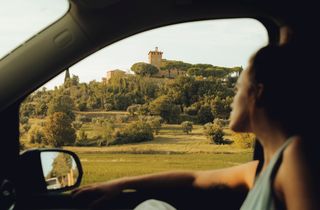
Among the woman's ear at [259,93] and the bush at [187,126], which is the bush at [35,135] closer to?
the bush at [187,126]

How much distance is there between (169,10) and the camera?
2379 mm

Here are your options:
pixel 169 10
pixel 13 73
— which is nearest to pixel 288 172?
pixel 169 10

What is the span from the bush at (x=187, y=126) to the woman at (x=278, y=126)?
65 centimetres

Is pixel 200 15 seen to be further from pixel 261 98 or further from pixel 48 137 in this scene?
pixel 48 137

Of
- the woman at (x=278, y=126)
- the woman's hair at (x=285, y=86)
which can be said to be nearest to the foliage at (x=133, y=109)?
the woman at (x=278, y=126)

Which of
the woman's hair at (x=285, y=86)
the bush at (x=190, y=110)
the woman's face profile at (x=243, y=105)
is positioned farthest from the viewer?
the bush at (x=190, y=110)

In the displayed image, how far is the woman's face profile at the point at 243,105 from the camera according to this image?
1982 mm

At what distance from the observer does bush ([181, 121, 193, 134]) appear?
273 cm

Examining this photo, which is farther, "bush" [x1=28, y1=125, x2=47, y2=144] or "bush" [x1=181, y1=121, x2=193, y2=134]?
"bush" [x1=181, y1=121, x2=193, y2=134]

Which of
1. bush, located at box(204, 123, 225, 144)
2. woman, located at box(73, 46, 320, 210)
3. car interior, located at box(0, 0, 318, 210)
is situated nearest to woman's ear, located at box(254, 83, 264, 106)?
woman, located at box(73, 46, 320, 210)

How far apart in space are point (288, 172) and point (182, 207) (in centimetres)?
110

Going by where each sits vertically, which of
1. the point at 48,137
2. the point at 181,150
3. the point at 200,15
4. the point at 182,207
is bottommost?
the point at 182,207

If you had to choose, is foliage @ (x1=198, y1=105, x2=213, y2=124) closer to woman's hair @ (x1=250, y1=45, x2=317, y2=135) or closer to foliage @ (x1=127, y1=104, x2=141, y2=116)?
foliage @ (x1=127, y1=104, x2=141, y2=116)

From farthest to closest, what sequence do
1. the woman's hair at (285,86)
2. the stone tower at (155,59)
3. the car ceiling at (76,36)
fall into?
1. the stone tower at (155,59)
2. the car ceiling at (76,36)
3. the woman's hair at (285,86)
